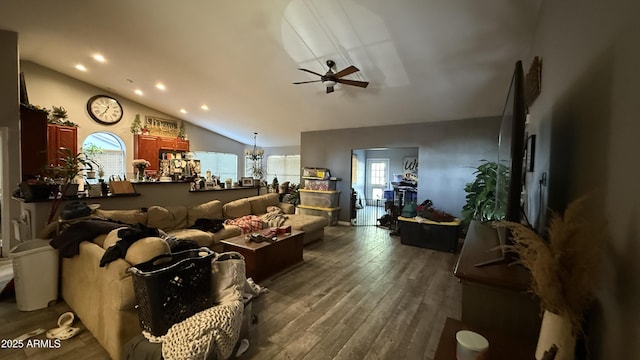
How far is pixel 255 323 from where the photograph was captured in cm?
228

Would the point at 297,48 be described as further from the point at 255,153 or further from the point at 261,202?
the point at 255,153

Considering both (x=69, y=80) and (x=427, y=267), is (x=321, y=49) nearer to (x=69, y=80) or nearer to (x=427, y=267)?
(x=427, y=267)

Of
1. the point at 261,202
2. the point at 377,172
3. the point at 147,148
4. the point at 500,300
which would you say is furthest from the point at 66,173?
the point at 377,172

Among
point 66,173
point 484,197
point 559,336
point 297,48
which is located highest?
point 297,48

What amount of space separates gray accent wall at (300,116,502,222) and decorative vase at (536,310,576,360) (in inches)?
192

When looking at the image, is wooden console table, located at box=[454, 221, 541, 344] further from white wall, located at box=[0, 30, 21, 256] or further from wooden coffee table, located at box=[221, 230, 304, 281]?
white wall, located at box=[0, 30, 21, 256]

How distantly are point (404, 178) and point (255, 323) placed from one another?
7.96 metres

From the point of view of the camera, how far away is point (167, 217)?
3.78 m

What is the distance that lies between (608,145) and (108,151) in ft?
28.7

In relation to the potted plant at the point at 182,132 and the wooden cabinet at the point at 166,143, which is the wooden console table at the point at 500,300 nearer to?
the wooden cabinet at the point at 166,143

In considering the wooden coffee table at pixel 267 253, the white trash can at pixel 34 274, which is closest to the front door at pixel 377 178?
the wooden coffee table at pixel 267 253

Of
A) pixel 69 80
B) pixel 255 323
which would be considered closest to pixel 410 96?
pixel 255 323

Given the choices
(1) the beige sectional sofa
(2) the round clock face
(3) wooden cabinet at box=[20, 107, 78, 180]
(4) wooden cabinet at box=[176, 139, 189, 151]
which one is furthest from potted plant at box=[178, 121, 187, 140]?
(1) the beige sectional sofa

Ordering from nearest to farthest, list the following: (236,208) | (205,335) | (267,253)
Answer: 1. (205,335)
2. (267,253)
3. (236,208)
